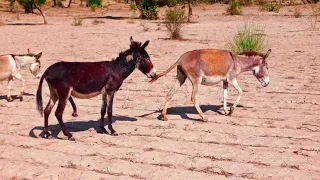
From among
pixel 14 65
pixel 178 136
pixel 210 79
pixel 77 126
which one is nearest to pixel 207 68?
pixel 210 79

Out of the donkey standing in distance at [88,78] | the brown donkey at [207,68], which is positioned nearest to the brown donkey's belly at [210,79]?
the brown donkey at [207,68]

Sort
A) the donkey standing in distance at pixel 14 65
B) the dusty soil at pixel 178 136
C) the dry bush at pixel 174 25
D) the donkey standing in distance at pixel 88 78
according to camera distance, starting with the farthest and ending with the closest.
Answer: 1. the dry bush at pixel 174 25
2. the donkey standing in distance at pixel 14 65
3. the donkey standing in distance at pixel 88 78
4. the dusty soil at pixel 178 136

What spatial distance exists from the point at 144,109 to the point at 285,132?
306 centimetres

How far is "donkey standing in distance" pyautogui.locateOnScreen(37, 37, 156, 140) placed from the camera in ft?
27.4

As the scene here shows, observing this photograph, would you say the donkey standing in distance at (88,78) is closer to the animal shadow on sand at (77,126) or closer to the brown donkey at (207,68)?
the animal shadow on sand at (77,126)

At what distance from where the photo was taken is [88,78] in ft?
27.9

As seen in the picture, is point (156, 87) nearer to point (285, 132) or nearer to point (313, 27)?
point (285, 132)

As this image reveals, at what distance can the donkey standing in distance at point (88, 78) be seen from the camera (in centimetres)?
836

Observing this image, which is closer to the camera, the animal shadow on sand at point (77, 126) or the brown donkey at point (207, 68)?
the animal shadow on sand at point (77, 126)

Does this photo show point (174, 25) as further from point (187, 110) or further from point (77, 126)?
point (77, 126)

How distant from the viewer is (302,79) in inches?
527

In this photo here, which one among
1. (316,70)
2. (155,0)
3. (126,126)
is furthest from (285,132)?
(155,0)

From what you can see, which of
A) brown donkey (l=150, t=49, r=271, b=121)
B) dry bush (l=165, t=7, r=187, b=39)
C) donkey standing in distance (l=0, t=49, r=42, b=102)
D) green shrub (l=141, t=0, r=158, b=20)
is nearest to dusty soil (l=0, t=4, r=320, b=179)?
donkey standing in distance (l=0, t=49, r=42, b=102)

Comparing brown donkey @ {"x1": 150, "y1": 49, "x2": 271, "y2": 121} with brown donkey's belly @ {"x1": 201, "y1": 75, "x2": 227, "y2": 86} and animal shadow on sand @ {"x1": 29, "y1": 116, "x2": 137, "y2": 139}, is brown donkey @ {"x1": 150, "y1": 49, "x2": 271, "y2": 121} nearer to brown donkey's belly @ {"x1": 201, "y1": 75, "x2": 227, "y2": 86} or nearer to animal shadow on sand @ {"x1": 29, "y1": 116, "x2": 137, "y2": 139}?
brown donkey's belly @ {"x1": 201, "y1": 75, "x2": 227, "y2": 86}
